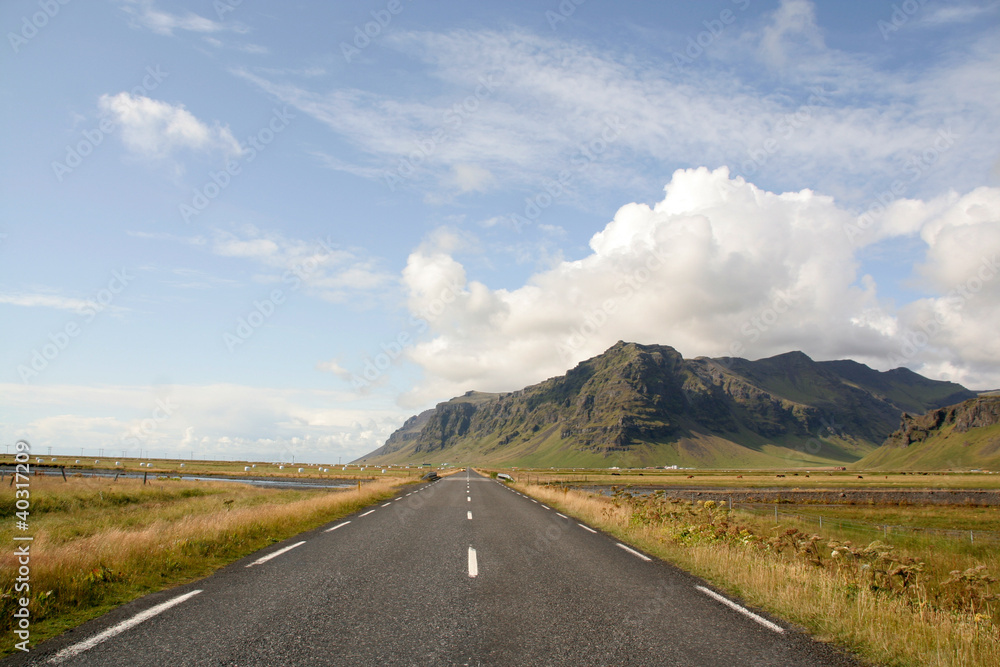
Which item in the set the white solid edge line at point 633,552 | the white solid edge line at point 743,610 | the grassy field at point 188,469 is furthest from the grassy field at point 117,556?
the grassy field at point 188,469

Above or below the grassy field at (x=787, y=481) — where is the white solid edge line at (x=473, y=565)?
above

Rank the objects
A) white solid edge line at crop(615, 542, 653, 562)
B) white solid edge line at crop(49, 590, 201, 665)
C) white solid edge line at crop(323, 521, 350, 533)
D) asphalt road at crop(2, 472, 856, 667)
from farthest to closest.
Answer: white solid edge line at crop(323, 521, 350, 533), white solid edge line at crop(615, 542, 653, 562), asphalt road at crop(2, 472, 856, 667), white solid edge line at crop(49, 590, 201, 665)

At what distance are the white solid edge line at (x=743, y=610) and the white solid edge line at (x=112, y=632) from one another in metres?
7.85

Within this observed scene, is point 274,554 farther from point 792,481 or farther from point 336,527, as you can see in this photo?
→ point 792,481

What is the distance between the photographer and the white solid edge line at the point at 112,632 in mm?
5163

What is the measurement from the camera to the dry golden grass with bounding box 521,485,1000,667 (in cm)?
582

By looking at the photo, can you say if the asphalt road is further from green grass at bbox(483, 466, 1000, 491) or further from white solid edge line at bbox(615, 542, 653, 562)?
green grass at bbox(483, 466, 1000, 491)

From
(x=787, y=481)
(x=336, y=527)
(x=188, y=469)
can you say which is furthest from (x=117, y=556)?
(x=787, y=481)

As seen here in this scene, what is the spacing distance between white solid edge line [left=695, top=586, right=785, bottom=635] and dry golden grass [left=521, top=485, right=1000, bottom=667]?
1.28 ft

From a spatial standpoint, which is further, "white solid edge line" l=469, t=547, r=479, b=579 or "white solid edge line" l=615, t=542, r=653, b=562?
"white solid edge line" l=615, t=542, r=653, b=562

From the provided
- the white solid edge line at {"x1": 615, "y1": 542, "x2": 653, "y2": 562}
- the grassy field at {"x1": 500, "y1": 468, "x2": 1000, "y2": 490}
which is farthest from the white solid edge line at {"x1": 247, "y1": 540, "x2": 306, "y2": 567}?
the grassy field at {"x1": 500, "y1": 468, "x2": 1000, "y2": 490}

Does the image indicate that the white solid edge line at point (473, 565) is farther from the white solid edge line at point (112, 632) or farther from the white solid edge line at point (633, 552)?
the white solid edge line at point (112, 632)

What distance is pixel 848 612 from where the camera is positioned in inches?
282

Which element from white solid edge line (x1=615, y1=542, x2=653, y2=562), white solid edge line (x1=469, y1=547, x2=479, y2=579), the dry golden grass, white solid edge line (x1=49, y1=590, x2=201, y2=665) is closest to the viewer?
white solid edge line (x1=49, y1=590, x2=201, y2=665)
